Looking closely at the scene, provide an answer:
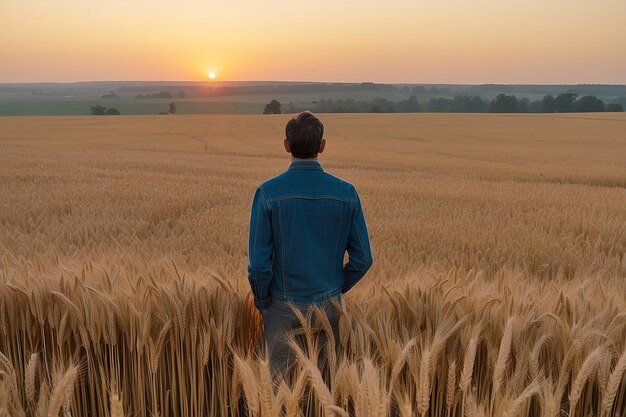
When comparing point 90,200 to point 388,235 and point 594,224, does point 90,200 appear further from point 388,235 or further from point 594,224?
point 594,224

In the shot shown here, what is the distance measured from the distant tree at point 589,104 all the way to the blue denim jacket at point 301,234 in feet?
242

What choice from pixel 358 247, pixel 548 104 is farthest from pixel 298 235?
pixel 548 104

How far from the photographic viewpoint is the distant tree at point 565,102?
6672 centimetres

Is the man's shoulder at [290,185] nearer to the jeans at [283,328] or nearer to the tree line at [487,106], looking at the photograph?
the jeans at [283,328]

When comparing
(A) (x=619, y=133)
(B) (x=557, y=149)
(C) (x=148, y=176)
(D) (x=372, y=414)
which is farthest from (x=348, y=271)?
(A) (x=619, y=133)

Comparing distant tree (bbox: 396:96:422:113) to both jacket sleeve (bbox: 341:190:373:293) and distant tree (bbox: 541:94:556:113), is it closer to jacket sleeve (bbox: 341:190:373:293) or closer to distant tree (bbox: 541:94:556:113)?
distant tree (bbox: 541:94:556:113)

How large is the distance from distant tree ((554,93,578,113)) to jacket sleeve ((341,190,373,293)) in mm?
72444

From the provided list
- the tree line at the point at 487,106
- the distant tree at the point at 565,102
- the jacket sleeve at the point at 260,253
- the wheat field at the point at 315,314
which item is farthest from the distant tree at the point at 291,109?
the jacket sleeve at the point at 260,253

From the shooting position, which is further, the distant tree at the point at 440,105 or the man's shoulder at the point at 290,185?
the distant tree at the point at 440,105

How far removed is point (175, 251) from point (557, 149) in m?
23.0

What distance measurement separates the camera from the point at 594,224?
635cm

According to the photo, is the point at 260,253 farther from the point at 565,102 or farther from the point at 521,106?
the point at 565,102

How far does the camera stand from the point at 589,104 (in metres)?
66.6

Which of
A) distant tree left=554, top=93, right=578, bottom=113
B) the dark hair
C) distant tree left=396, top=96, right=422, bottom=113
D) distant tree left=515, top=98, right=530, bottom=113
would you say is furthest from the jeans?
distant tree left=396, top=96, right=422, bottom=113
